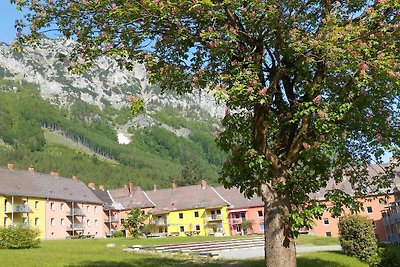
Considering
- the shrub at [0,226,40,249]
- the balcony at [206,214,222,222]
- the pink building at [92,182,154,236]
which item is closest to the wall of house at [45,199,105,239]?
the pink building at [92,182,154,236]

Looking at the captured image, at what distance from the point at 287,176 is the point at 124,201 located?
81.1m

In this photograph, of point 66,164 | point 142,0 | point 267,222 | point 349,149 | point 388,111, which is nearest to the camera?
point 142,0

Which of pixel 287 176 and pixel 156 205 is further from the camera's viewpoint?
pixel 156 205

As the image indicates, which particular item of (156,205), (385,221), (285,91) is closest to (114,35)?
(285,91)

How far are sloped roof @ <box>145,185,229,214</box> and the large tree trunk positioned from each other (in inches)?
2558

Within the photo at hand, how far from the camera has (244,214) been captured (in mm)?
74938

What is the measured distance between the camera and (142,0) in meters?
8.48

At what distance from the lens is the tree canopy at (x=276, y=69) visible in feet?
27.4

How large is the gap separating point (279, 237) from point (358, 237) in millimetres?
13181

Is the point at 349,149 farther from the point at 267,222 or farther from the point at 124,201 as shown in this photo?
→ the point at 124,201

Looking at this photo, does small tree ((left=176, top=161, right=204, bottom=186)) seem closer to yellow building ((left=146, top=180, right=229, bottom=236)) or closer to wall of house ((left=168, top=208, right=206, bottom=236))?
yellow building ((left=146, top=180, right=229, bottom=236))

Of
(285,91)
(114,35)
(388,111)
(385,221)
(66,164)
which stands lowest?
(385,221)

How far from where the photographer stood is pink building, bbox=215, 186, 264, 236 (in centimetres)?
7194

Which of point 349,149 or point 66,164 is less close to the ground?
point 66,164
